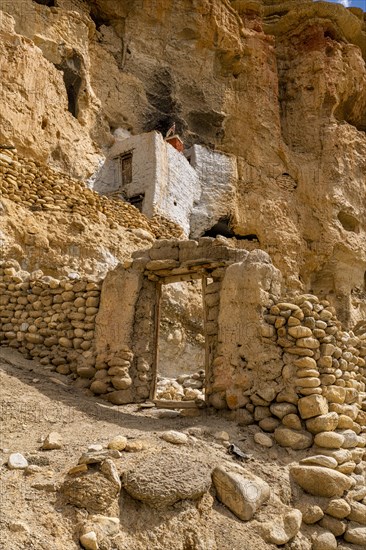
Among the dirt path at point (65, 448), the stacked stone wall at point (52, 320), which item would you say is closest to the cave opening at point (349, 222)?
the stacked stone wall at point (52, 320)

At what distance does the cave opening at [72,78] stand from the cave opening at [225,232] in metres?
6.21

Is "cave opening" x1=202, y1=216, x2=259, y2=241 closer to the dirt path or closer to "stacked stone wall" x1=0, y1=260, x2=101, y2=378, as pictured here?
"stacked stone wall" x1=0, y1=260, x2=101, y2=378

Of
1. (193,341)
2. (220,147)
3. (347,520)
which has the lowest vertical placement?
(347,520)

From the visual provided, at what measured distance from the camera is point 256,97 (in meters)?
21.4

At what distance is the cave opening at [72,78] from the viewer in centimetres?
1498

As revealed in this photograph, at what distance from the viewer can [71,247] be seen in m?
9.24

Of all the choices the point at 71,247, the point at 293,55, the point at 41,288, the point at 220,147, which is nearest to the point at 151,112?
the point at 220,147

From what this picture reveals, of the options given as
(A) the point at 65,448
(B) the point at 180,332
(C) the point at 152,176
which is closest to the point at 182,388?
(B) the point at 180,332

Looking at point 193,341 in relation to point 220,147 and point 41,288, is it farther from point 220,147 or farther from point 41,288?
point 220,147

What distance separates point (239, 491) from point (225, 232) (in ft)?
49.8

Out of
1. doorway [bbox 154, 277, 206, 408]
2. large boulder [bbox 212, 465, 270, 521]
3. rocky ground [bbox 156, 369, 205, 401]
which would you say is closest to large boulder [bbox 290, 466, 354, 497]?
large boulder [bbox 212, 465, 270, 521]

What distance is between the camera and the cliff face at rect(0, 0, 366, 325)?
16.5 meters

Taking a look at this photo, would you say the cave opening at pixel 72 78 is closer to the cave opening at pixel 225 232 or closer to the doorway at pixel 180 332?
the cave opening at pixel 225 232

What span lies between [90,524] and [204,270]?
3.50 meters
